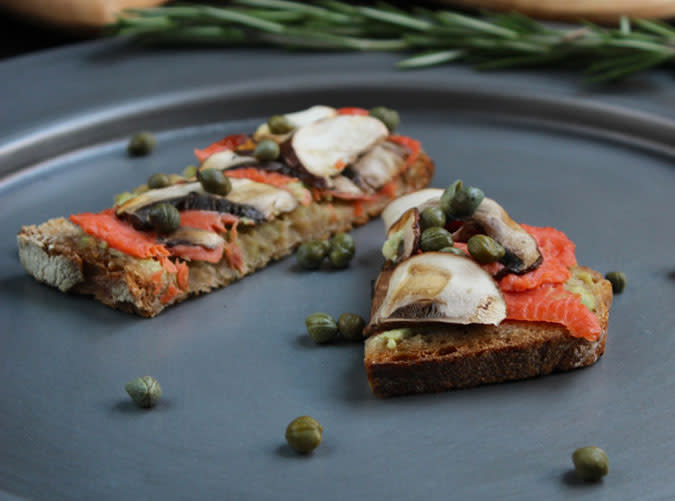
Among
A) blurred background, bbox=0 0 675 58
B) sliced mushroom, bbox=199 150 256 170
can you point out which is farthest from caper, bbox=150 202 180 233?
blurred background, bbox=0 0 675 58

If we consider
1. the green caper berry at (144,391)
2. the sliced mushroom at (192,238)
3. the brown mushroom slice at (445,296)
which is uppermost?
the brown mushroom slice at (445,296)

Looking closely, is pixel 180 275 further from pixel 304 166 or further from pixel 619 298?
pixel 619 298

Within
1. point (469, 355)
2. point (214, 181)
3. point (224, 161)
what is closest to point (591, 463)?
point (469, 355)

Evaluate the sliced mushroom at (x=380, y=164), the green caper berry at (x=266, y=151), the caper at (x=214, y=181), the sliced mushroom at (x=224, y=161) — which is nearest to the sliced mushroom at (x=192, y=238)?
the caper at (x=214, y=181)

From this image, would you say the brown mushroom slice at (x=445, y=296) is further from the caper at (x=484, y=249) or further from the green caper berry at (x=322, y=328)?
the green caper berry at (x=322, y=328)

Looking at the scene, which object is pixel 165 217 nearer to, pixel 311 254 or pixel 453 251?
pixel 311 254

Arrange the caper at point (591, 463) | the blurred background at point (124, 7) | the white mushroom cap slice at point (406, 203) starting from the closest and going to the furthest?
the caper at point (591, 463) → the white mushroom cap slice at point (406, 203) → the blurred background at point (124, 7)
